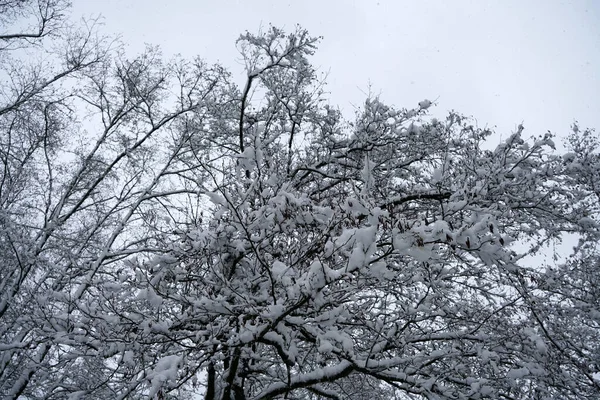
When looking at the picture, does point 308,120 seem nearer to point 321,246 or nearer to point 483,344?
point 321,246

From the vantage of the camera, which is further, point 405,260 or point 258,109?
point 258,109

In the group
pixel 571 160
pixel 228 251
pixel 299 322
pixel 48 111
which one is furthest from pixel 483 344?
pixel 48 111

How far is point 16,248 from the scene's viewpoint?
6.52 m

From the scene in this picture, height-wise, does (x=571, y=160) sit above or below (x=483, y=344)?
above

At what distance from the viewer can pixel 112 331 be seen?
3648 mm

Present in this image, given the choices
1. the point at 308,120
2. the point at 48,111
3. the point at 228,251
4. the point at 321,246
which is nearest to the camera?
the point at 321,246

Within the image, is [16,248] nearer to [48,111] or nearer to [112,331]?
[48,111]

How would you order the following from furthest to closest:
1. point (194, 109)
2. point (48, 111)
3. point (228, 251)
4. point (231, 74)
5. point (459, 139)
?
point (194, 109)
point (48, 111)
point (231, 74)
point (459, 139)
point (228, 251)

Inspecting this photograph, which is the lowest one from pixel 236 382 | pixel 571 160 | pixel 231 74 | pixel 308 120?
pixel 236 382

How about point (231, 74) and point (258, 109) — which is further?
point (231, 74)

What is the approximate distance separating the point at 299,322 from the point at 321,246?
68cm

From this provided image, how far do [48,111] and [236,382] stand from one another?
7.25 metres

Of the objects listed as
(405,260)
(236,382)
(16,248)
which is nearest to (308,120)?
(405,260)

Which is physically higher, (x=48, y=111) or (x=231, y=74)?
(x=231, y=74)
